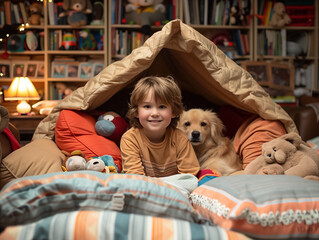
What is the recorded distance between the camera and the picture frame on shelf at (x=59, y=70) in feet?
13.2

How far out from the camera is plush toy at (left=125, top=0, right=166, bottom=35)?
388 cm

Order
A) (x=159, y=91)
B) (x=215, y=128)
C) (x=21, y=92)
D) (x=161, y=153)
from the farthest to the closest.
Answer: (x=21, y=92) → (x=215, y=128) → (x=161, y=153) → (x=159, y=91)

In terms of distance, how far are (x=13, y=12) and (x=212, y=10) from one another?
7.61 feet

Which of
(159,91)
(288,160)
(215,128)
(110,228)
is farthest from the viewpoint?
(215,128)

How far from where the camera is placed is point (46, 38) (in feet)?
12.8

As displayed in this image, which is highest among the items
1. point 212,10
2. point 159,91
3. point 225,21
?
point 212,10

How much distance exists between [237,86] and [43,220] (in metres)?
1.34

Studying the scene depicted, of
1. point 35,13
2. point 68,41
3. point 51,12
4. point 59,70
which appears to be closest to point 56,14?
point 51,12

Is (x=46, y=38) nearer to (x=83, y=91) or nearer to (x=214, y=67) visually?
(x=83, y=91)

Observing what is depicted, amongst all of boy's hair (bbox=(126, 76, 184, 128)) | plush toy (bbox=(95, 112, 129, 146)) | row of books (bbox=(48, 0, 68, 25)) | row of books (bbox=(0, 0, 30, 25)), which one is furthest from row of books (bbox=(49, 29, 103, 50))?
boy's hair (bbox=(126, 76, 184, 128))

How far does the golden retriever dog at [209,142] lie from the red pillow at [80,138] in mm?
465

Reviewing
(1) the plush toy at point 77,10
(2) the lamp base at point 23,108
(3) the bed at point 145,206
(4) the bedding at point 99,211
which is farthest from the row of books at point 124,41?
(4) the bedding at point 99,211

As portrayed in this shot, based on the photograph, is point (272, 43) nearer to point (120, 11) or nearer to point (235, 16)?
point (235, 16)

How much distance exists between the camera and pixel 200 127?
2.10 metres
